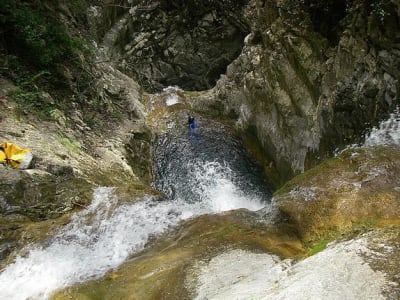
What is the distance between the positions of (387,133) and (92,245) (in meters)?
6.30

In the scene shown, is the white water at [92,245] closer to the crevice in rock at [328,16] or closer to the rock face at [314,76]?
the rock face at [314,76]

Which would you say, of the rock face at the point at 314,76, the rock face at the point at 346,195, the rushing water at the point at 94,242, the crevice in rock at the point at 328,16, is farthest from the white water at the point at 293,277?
the crevice in rock at the point at 328,16

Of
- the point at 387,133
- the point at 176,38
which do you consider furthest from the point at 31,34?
the point at 176,38

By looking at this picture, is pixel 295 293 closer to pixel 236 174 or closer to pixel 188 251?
Result: pixel 188 251

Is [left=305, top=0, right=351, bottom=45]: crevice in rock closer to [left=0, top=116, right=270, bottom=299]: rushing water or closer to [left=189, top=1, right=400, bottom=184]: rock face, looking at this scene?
[left=189, top=1, right=400, bottom=184]: rock face

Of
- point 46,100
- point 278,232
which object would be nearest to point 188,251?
point 278,232

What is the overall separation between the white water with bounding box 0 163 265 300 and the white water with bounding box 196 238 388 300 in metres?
2.14

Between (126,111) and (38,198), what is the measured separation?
850cm

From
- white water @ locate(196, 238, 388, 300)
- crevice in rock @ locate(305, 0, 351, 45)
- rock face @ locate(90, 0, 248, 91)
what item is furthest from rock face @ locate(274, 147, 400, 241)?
rock face @ locate(90, 0, 248, 91)

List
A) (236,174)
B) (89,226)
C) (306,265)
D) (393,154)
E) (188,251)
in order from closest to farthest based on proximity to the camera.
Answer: (306,265) < (188,251) < (393,154) < (89,226) < (236,174)

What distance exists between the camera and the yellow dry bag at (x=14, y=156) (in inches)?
344

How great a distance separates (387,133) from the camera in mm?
8477

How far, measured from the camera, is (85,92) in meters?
14.0

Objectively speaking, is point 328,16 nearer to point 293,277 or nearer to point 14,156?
point 14,156
